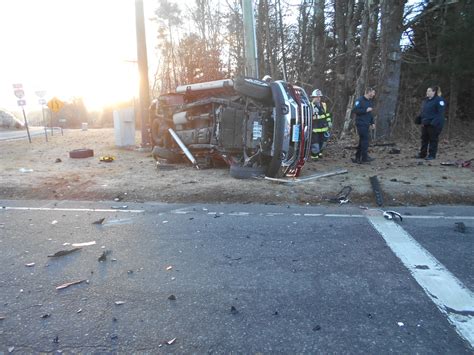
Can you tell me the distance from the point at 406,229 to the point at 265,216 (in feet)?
5.95

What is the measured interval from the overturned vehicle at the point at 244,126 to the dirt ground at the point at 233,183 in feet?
1.55

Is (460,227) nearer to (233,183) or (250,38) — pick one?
(233,183)

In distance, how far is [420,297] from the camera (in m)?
2.95

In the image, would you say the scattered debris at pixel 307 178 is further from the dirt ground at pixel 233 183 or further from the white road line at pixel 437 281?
the white road line at pixel 437 281

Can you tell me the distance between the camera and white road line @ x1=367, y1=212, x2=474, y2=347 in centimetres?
263

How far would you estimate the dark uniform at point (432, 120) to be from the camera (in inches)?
353

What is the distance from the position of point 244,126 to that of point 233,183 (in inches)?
55.1

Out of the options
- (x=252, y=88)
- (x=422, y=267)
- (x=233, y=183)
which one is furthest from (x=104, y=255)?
(x=252, y=88)

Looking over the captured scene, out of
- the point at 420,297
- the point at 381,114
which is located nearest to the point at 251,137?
the point at 420,297

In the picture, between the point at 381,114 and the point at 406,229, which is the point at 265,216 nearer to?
the point at 406,229

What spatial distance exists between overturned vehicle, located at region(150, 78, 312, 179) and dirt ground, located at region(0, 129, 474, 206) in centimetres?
47

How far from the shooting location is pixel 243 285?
323 cm

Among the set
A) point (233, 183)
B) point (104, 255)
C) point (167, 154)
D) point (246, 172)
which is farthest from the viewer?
point (167, 154)

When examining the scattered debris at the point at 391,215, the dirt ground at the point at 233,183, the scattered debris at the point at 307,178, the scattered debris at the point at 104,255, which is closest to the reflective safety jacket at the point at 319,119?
the dirt ground at the point at 233,183
